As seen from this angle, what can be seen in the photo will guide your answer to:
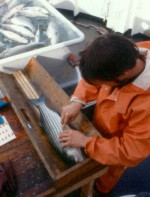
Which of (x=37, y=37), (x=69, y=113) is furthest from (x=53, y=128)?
(x=37, y=37)

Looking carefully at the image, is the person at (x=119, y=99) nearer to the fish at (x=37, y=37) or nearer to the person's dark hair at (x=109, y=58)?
the person's dark hair at (x=109, y=58)

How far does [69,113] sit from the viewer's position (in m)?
1.12

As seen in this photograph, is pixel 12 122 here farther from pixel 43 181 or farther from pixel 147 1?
pixel 147 1

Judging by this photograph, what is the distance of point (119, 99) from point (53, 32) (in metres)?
1.03

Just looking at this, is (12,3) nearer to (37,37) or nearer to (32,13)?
(32,13)

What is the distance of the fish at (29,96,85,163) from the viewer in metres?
0.99

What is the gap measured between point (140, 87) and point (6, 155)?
0.58m

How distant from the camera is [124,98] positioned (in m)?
0.96

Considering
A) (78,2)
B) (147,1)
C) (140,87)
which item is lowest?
(78,2)

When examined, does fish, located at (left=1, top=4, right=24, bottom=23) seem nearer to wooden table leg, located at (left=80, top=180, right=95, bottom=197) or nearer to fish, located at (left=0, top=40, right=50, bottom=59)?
fish, located at (left=0, top=40, right=50, bottom=59)

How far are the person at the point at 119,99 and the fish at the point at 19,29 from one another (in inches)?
38.3

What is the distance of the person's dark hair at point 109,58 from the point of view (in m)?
0.87

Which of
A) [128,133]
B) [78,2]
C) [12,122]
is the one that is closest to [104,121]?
[128,133]

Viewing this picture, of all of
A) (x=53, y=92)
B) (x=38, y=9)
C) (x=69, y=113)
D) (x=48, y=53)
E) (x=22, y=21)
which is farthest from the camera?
(x=38, y=9)
